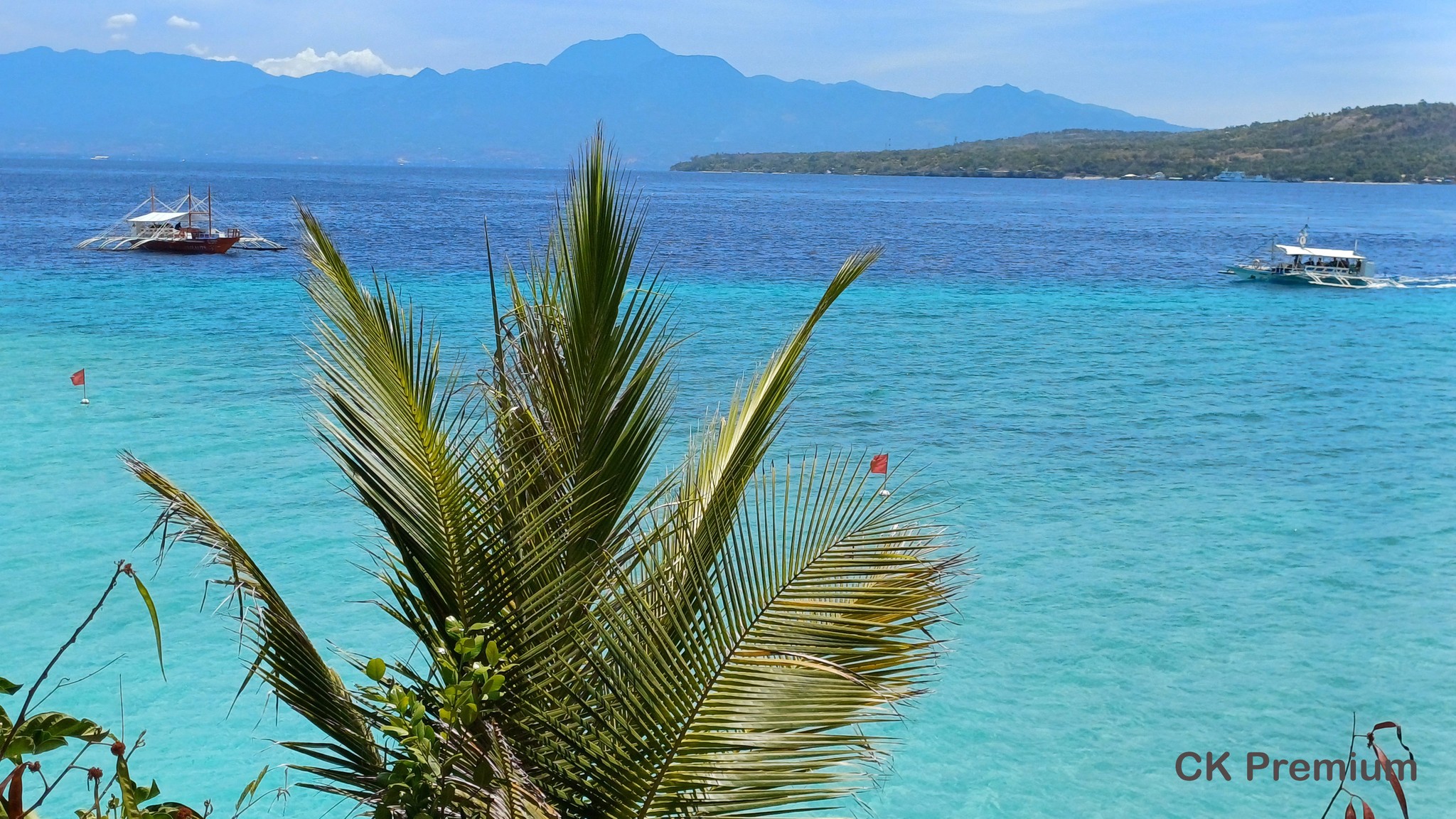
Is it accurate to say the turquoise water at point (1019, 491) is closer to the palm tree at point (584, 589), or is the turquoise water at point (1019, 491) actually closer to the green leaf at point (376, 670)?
the palm tree at point (584, 589)

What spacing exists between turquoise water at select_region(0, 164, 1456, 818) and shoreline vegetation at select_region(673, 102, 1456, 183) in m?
105

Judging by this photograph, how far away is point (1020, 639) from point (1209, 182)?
14631 centimetres

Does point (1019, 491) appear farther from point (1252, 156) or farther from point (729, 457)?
point (1252, 156)

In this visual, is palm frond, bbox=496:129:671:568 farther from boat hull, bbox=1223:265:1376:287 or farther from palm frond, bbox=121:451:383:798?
boat hull, bbox=1223:265:1376:287

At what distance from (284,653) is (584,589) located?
914 millimetres

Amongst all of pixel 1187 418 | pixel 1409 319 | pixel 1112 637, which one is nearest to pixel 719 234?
pixel 1409 319

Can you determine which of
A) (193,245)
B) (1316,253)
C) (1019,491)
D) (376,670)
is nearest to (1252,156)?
(1316,253)

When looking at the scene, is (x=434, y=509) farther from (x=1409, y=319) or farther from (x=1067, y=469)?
(x=1409, y=319)

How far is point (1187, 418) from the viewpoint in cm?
1916

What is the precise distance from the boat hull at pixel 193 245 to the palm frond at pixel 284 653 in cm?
3927

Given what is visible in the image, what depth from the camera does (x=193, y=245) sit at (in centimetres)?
3900

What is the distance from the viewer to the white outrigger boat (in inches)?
1563

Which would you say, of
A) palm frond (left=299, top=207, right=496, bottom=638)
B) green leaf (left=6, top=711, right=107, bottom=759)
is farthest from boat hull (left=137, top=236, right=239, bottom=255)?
green leaf (left=6, top=711, right=107, bottom=759)

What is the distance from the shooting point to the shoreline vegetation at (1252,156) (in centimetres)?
12738
